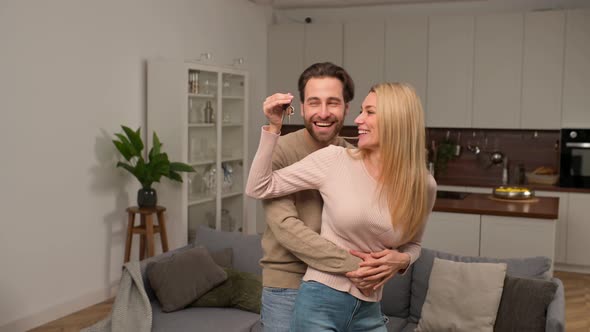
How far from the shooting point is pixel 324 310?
1781mm

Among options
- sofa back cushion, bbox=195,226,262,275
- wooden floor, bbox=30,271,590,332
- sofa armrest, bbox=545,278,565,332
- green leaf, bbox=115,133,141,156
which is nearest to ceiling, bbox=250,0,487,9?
green leaf, bbox=115,133,141,156

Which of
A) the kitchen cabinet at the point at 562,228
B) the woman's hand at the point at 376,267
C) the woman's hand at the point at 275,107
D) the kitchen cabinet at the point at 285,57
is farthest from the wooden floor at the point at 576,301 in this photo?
the woman's hand at the point at 275,107

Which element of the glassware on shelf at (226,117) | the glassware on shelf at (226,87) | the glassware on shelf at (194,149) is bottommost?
the glassware on shelf at (194,149)

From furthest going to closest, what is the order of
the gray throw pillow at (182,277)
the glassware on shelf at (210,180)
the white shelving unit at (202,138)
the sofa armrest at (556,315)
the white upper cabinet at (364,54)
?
the white upper cabinet at (364,54)
the glassware on shelf at (210,180)
the white shelving unit at (202,138)
the gray throw pillow at (182,277)
the sofa armrest at (556,315)

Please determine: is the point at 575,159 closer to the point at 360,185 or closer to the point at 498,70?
the point at 498,70

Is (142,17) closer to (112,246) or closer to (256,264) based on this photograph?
(112,246)

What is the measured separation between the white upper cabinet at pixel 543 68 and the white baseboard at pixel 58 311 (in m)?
4.53

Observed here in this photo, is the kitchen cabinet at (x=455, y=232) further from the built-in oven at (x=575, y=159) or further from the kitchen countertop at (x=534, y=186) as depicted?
the built-in oven at (x=575, y=159)

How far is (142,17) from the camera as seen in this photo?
588cm

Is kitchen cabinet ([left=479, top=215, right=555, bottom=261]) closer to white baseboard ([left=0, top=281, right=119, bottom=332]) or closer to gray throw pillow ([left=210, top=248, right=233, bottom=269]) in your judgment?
gray throw pillow ([left=210, top=248, right=233, bottom=269])

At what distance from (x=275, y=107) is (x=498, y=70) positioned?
5873mm

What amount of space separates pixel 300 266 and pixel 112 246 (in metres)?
4.01

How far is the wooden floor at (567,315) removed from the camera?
15.9 ft

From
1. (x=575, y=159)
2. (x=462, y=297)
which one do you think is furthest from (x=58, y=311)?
(x=575, y=159)
